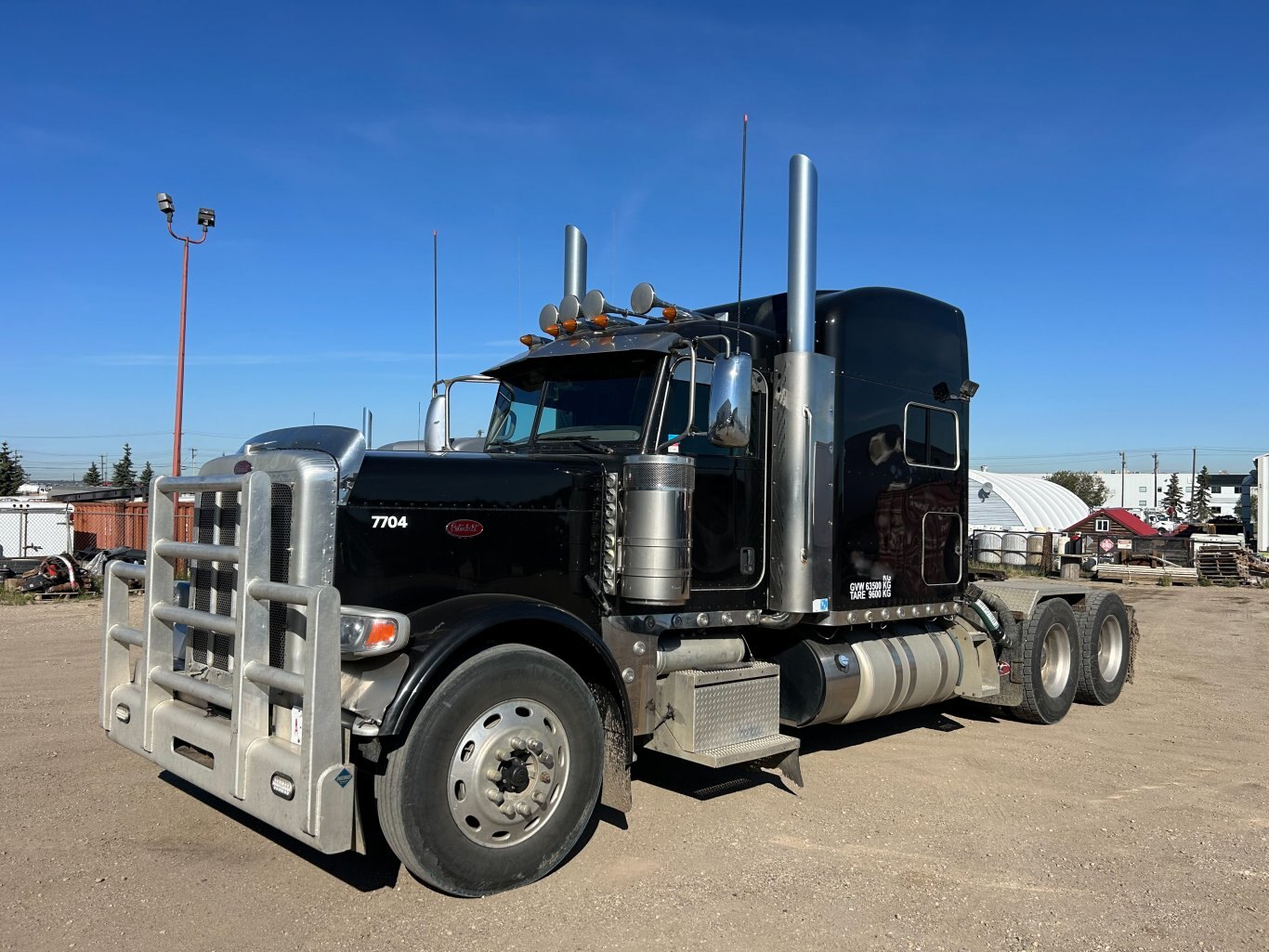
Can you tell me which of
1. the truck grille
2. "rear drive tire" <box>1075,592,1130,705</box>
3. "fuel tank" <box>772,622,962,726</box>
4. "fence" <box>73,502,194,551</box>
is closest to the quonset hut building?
"fence" <box>73,502,194,551</box>

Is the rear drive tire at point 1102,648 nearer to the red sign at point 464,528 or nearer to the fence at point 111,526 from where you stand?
the red sign at point 464,528

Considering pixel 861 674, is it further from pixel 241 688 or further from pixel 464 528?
pixel 241 688

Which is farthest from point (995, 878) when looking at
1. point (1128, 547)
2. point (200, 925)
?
point (1128, 547)

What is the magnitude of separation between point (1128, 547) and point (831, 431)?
3052 cm

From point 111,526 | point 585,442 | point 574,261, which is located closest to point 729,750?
point 585,442

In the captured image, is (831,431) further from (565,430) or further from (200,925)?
(200,925)

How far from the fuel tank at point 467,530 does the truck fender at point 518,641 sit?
165 millimetres

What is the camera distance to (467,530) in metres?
4.57

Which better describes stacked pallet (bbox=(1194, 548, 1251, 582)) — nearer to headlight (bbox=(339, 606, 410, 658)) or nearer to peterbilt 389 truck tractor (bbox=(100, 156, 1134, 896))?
peterbilt 389 truck tractor (bbox=(100, 156, 1134, 896))

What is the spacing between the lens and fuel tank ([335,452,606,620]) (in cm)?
426

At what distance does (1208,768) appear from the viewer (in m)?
6.63

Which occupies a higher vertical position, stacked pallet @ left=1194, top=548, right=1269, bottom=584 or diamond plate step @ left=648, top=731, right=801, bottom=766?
diamond plate step @ left=648, top=731, right=801, bottom=766

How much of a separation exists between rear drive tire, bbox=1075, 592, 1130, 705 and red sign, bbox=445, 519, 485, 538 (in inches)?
251

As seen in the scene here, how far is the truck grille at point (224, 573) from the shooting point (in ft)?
13.6
